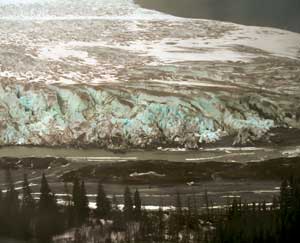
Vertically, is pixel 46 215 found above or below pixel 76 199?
below

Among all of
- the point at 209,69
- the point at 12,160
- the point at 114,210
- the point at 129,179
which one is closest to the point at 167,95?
the point at 209,69

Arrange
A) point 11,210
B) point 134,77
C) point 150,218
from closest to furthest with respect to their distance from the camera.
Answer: point 150,218, point 11,210, point 134,77

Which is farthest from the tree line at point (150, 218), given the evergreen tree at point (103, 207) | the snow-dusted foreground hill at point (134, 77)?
the snow-dusted foreground hill at point (134, 77)

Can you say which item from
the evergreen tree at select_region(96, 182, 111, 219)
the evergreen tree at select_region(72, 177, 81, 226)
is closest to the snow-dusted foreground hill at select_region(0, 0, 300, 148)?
the evergreen tree at select_region(72, 177, 81, 226)

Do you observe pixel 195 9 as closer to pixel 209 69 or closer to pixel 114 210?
pixel 209 69

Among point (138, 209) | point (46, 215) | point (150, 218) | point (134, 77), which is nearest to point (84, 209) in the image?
point (46, 215)

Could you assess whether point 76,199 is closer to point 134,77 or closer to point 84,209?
point 84,209
